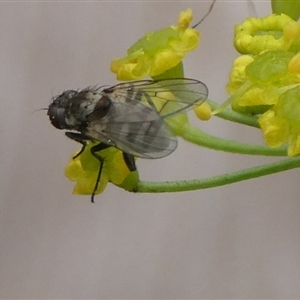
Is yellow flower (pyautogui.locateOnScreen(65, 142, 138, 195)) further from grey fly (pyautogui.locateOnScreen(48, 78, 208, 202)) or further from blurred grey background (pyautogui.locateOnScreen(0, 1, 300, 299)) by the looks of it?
blurred grey background (pyautogui.locateOnScreen(0, 1, 300, 299))

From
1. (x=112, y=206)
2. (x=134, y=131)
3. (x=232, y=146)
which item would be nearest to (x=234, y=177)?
(x=232, y=146)

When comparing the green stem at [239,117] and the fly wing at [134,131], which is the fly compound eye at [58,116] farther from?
the green stem at [239,117]

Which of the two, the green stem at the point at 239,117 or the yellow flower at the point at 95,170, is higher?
the green stem at the point at 239,117

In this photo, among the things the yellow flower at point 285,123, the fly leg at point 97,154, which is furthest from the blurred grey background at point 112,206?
the yellow flower at point 285,123

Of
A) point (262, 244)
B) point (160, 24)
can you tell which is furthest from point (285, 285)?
point (160, 24)

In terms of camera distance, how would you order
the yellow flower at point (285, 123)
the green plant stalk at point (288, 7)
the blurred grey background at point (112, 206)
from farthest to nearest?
the blurred grey background at point (112, 206) < the green plant stalk at point (288, 7) < the yellow flower at point (285, 123)

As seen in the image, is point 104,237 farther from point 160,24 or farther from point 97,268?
point 160,24

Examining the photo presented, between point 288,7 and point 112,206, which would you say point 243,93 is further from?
point 112,206

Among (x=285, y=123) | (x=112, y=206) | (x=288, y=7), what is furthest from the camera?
(x=112, y=206)
